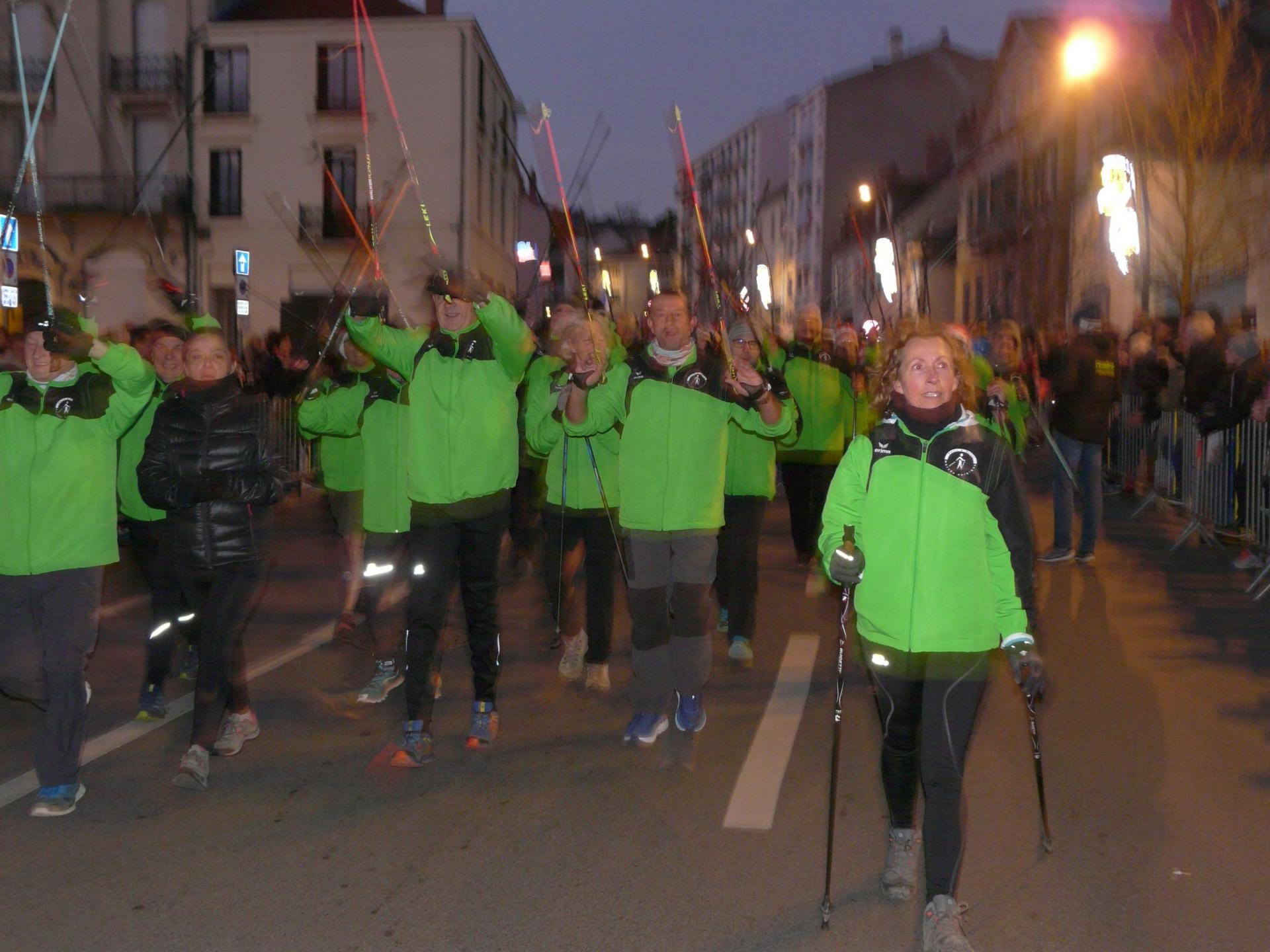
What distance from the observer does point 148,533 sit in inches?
278

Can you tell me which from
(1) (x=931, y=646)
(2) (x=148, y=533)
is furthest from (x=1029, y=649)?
(2) (x=148, y=533)

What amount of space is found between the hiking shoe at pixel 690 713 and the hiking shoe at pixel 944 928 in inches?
88.5

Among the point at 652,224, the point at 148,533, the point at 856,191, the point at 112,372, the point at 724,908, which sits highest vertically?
the point at 856,191

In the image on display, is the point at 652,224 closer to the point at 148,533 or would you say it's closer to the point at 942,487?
the point at 148,533

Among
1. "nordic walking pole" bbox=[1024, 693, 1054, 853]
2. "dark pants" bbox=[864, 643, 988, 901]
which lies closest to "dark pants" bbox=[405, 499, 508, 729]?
"dark pants" bbox=[864, 643, 988, 901]

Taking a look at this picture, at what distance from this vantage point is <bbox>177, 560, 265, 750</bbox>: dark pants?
5629 millimetres

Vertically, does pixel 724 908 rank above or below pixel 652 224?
below

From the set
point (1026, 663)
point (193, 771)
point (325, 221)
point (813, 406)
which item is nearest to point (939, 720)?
point (1026, 663)

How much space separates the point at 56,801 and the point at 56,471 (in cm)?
125

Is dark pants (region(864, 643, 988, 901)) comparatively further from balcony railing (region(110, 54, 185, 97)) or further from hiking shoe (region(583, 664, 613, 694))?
balcony railing (region(110, 54, 185, 97))

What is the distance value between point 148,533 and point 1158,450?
11628 millimetres

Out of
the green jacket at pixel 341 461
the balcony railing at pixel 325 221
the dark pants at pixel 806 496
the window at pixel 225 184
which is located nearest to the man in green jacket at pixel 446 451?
the green jacket at pixel 341 461

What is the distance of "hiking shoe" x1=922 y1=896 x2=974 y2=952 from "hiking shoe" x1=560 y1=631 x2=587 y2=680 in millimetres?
3543

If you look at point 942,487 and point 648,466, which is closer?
point 942,487
